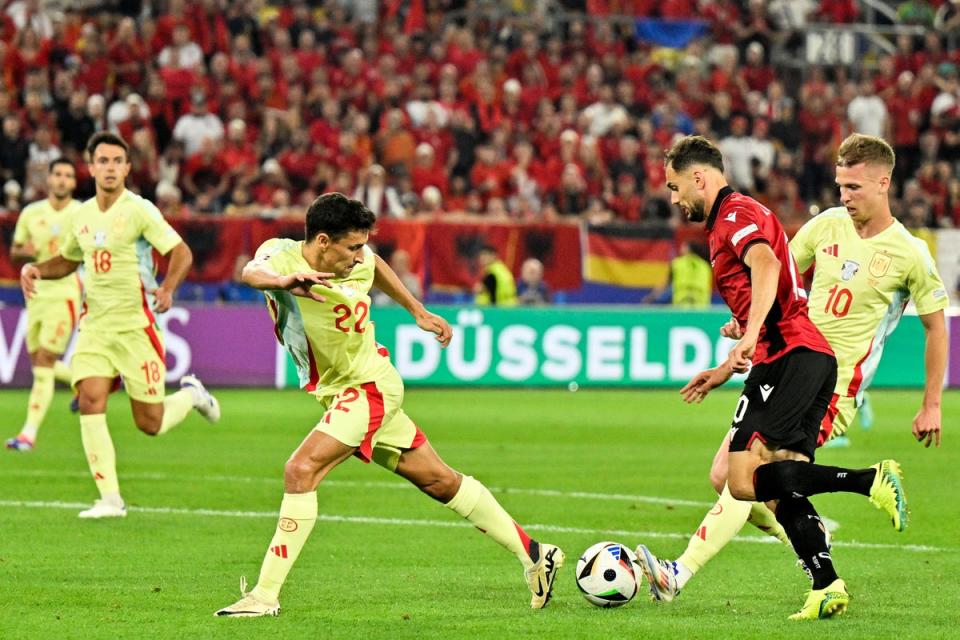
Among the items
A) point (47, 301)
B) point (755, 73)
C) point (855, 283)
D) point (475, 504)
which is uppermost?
point (755, 73)

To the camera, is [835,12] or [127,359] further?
[835,12]

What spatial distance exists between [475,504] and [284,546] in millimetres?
935

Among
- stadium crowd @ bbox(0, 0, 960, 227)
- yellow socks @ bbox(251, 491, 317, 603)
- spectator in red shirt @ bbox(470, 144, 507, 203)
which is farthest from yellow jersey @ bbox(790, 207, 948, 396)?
spectator in red shirt @ bbox(470, 144, 507, 203)

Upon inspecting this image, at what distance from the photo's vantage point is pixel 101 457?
10797mm

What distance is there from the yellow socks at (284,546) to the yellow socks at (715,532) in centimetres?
176

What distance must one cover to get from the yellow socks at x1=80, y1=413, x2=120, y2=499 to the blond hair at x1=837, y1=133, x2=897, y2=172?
17.0ft

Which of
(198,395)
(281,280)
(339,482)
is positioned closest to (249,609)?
(281,280)

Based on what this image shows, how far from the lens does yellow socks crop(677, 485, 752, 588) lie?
7.82 metres

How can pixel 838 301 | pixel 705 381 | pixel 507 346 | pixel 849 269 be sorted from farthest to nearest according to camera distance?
1. pixel 507 346
2. pixel 838 301
3. pixel 849 269
4. pixel 705 381

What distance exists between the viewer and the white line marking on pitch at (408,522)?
394 inches

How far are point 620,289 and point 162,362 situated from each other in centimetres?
1226

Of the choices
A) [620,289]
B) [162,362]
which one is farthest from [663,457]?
[620,289]

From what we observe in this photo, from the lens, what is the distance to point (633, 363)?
22328 millimetres

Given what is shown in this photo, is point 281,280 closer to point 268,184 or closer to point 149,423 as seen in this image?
point 149,423
